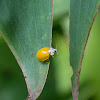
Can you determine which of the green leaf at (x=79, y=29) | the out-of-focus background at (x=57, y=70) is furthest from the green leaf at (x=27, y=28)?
the out-of-focus background at (x=57, y=70)

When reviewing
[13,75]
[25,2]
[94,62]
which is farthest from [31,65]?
[94,62]

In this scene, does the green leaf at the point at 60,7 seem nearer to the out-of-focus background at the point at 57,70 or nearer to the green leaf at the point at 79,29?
the out-of-focus background at the point at 57,70

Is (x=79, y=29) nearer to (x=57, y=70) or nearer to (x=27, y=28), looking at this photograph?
(x=27, y=28)

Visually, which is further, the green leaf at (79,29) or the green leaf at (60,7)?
the green leaf at (60,7)

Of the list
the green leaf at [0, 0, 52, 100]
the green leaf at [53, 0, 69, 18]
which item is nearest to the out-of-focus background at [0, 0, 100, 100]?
the green leaf at [53, 0, 69, 18]

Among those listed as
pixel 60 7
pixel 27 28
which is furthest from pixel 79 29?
pixel 60 7

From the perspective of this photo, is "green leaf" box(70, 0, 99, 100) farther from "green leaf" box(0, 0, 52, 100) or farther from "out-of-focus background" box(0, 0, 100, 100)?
"out-of-focus background" box(0, 0, 100, 100)
